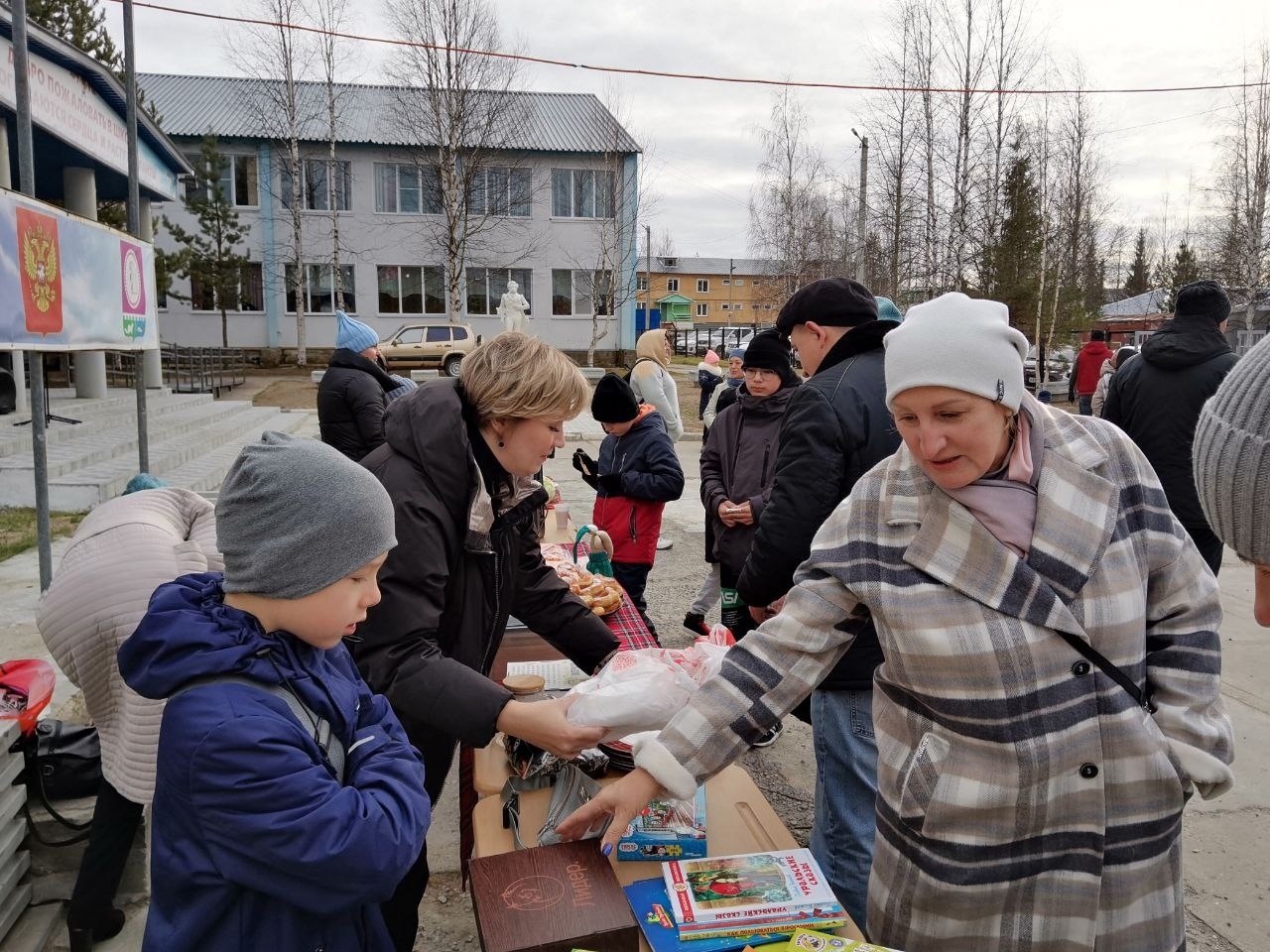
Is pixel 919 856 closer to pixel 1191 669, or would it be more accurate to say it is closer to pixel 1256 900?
pixel 1191 669

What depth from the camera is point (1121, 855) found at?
1553 mm

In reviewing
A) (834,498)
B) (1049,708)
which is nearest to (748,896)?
(1049,708)

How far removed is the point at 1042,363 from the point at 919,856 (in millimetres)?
26263

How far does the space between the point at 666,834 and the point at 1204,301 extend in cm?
436

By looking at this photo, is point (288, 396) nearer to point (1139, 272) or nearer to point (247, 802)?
point (247, 802)

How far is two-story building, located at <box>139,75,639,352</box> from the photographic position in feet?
97.3

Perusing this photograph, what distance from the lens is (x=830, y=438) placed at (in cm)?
259

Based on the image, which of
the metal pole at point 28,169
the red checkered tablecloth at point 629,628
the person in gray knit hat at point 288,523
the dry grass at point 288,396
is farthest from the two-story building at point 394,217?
the person in gray knit hat at point 288,523

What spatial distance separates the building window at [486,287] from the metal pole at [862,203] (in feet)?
41.3

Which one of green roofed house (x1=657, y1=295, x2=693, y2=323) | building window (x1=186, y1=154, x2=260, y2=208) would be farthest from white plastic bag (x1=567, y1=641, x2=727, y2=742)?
green roofed house (x1=657, y1=295, x2=693, y2=323)

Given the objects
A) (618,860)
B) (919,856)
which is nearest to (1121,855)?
(919,856)

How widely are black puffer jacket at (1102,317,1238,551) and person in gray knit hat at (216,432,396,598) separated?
4369mm

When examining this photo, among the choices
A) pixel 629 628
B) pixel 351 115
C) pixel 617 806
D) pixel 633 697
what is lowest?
pixel 629 628

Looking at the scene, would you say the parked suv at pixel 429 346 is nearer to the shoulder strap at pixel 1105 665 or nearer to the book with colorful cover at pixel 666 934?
the book with colorful cover at pixel 666 934
